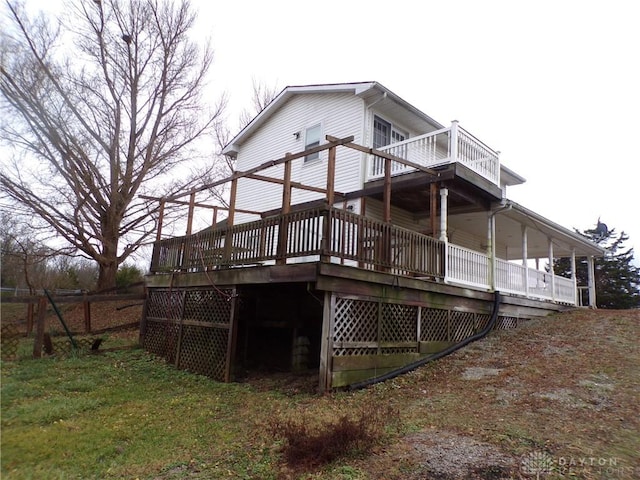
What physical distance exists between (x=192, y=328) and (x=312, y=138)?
287 inches

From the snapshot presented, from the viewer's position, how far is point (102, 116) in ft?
35.3

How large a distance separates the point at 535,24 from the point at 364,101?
15.7 ft

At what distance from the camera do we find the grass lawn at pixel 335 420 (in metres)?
3.87

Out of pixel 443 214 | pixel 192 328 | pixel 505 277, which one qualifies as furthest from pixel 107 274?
pixel 505 277

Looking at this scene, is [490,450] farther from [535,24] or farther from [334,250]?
[535,24]

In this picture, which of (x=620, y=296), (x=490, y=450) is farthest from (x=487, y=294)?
(x=620, y=296)

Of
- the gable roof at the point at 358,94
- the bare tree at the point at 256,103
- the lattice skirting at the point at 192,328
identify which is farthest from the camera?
the bare tree at the point at 256,103

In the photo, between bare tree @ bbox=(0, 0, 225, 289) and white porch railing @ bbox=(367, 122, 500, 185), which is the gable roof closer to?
white porch railing @ bbox=(367, 122, 500, 185)

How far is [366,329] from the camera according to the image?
24.6 feet

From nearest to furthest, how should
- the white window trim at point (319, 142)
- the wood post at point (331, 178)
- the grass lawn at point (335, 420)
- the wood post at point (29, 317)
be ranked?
the wood post at point (29, 317)
the grass lawn at point (335, 420)
the wood post at point (331, 178)
the white window trim at point (319, 142)

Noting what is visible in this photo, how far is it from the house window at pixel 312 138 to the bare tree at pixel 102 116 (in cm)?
533

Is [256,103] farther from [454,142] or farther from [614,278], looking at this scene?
[614,278]

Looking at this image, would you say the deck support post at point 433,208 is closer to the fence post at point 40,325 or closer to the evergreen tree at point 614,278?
the fence post at point 40,325

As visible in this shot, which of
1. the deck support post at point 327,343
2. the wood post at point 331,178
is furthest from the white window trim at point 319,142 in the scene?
the deck support post at point 327,343
